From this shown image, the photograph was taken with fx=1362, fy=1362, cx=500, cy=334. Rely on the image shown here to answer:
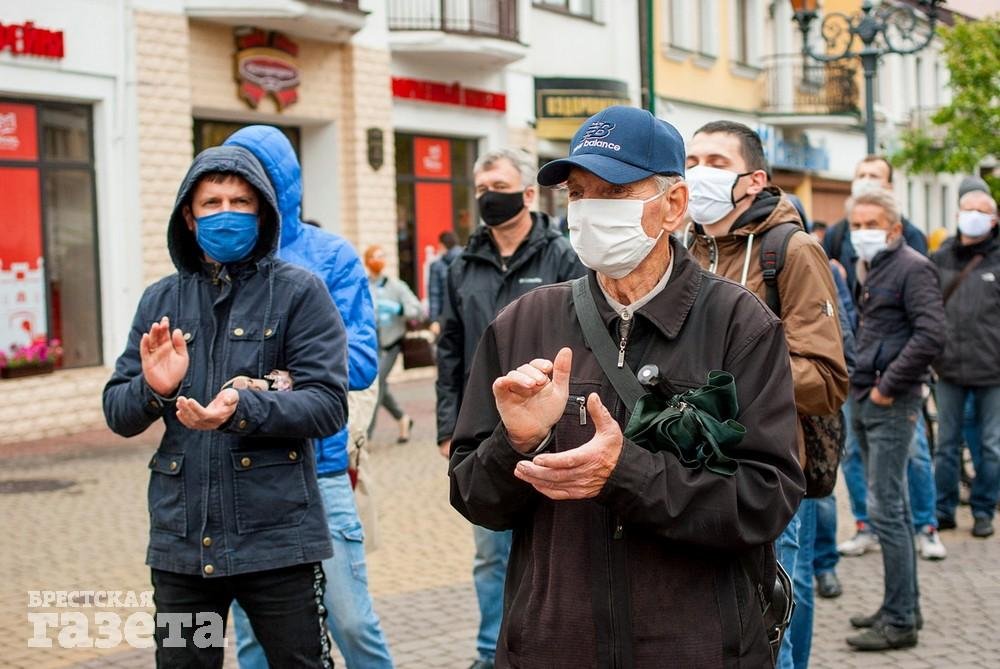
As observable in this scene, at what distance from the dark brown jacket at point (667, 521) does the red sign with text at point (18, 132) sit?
505 inches

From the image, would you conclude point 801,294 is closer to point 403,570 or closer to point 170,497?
point 170,497

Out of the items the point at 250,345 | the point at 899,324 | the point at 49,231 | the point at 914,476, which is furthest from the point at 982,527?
the point at 49,231

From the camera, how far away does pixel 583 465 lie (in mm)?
2523

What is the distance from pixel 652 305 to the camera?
2.84m

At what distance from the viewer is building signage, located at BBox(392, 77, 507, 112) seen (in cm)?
2070

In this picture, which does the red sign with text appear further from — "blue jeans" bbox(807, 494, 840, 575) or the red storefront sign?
"blue jeans" bbox(807, 494, 840, 575)

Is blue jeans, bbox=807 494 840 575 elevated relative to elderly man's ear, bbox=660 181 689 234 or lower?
lower

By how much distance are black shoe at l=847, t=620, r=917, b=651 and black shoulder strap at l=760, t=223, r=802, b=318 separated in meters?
2.36

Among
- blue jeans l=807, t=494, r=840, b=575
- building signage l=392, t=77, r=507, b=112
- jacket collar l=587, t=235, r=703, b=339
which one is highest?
building signage l=392, t=77, r=507, b=112

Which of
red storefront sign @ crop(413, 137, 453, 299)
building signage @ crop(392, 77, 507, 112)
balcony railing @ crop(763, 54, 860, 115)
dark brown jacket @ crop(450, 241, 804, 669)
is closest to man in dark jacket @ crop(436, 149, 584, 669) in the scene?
dark brown jacket @ crop(450, 241, 804, 669)

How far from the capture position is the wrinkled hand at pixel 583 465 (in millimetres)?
2518

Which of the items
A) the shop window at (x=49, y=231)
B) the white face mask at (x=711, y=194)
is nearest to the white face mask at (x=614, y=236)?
the white face mask at (x=711, y=194)

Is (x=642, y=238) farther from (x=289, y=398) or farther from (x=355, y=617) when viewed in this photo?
(x=355, y=617)

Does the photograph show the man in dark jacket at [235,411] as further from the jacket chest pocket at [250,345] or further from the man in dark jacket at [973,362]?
the man in dark jacket at [973,362]
